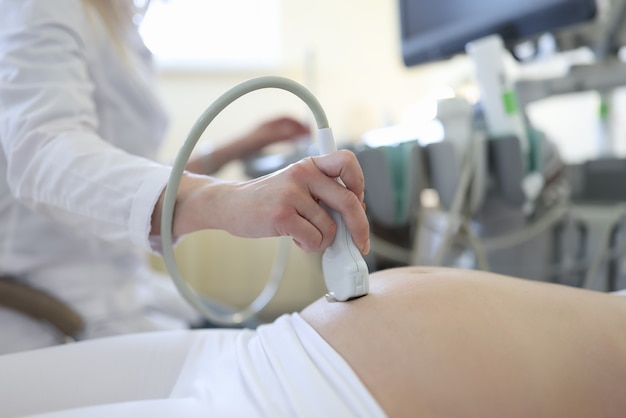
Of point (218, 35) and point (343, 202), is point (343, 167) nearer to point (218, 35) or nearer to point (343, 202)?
point (343, 202)

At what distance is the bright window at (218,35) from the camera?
2.62 m

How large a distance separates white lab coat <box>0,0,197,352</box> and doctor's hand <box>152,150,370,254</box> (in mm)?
113

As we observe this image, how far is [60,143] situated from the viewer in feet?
2.08

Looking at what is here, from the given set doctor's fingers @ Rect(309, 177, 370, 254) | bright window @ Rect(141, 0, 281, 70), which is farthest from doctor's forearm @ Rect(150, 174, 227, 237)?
bright window @ Rect(141, 0, 281, 70)

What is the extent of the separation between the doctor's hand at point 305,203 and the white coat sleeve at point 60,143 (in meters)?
0.11

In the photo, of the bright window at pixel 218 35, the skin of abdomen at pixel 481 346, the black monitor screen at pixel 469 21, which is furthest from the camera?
the bright window at pixel 218 35

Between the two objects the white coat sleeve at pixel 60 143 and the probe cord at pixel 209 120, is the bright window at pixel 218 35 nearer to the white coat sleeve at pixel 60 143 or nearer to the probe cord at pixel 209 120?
the white coat sleeve at pixel 60 143

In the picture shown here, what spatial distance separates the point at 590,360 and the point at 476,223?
0.65m

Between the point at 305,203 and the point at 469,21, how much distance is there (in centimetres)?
79

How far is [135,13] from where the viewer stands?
0.94 m

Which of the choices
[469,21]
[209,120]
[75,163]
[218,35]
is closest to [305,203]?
[209,120]

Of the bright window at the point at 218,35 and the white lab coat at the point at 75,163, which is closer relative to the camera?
the white lab coat at the point at 75,163

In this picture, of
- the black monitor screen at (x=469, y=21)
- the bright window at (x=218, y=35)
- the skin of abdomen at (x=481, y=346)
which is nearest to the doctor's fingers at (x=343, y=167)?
the skin of abdomen at (x=481, y=346)

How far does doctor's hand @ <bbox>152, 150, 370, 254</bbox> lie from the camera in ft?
1.70
